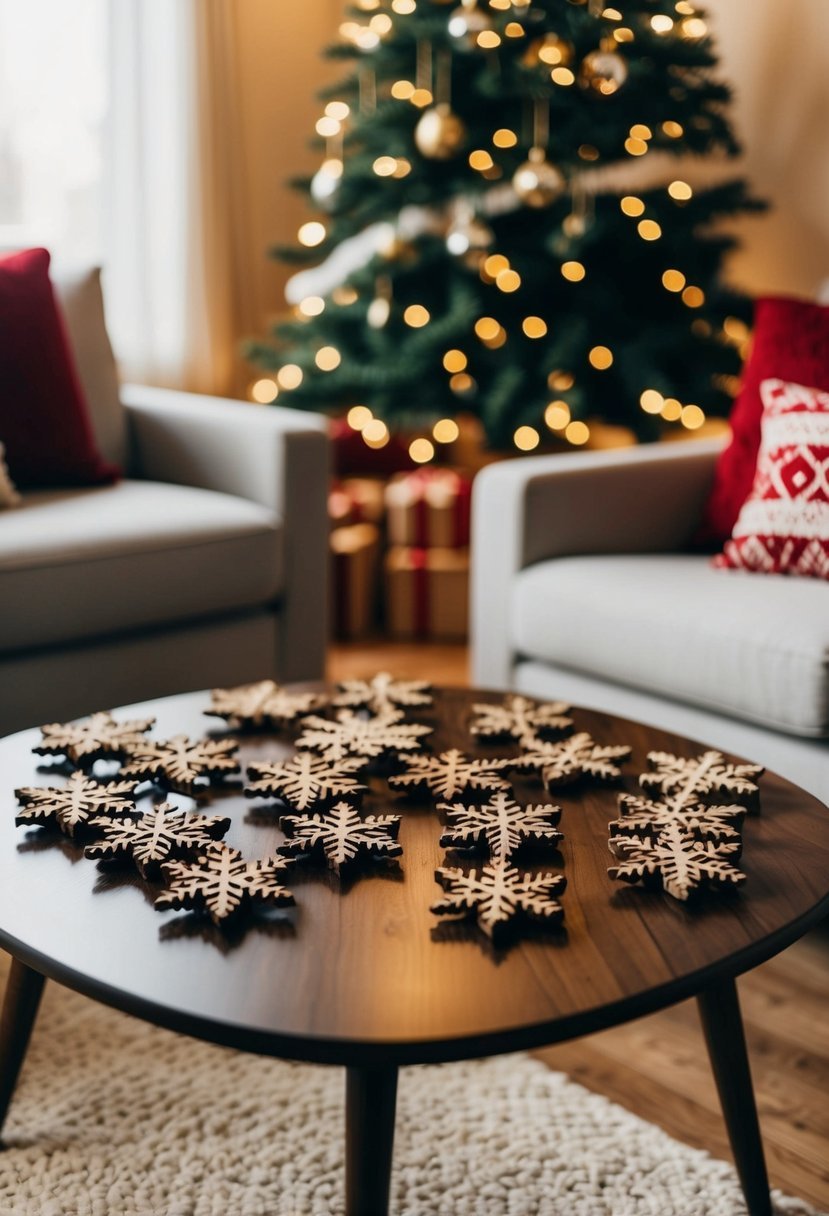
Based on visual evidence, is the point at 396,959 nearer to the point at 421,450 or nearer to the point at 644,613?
the point at 644,613

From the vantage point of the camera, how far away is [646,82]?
2.76 metres

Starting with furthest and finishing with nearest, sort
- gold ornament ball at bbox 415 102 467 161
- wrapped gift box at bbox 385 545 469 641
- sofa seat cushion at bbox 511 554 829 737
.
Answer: wrapped gift box at bbox 385 545 469 641, gold ornament ball at bbox 415 102 467 161, sofa seat cushion at bbox 511 554 829 737

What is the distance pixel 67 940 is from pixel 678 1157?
2.36 feet

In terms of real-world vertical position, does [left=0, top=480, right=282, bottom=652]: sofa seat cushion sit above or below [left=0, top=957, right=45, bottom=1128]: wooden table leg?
above

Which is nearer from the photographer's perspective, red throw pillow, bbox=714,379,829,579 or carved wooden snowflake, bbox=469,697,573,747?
carved wooden snowflake, bbox=469,697,573,747

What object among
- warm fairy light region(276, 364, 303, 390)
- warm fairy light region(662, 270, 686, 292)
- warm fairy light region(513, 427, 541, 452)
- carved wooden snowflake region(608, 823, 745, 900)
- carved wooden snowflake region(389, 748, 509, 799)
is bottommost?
warm fairy light region(513, 427, 541, 452)

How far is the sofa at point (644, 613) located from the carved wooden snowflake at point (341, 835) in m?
0.75

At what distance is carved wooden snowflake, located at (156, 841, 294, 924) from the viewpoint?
0.98 m

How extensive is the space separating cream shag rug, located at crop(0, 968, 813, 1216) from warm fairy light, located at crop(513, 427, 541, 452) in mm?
1722

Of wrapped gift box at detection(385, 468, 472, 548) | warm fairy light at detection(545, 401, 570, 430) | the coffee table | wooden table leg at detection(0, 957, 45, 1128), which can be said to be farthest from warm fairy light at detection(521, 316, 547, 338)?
wooden table leg at detection(0, 957, 45, 1128)

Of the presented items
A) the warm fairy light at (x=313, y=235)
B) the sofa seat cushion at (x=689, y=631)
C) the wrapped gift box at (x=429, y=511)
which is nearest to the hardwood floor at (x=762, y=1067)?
the sofa seat cushion at (x=689, y=631)

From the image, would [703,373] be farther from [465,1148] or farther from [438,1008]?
[438,1008]

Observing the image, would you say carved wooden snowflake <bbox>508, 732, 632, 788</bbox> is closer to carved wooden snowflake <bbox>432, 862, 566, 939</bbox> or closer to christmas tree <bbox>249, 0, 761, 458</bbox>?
carved wooden snowflake <bbox>432, 862, 566, 939</bbox>

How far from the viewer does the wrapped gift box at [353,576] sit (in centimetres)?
318
